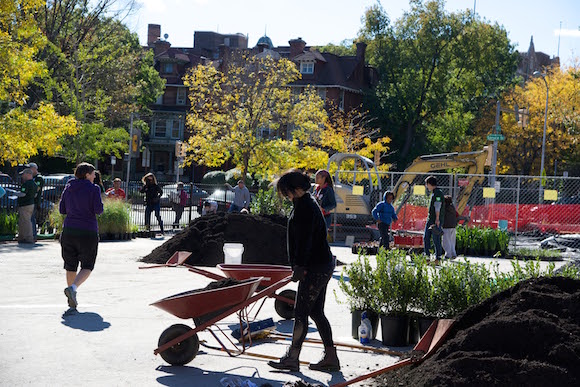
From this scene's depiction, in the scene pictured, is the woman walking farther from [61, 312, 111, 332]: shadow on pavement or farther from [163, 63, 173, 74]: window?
[163, 63, 173, 74]: window

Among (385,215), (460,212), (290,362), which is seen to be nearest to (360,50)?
(460,212)

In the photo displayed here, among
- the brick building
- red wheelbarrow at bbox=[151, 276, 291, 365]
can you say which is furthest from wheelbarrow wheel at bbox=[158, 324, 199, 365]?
the brick building

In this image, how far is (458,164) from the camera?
102 ft

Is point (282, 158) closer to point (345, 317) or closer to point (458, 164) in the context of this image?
point (458, 164)

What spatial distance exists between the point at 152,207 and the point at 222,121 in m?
17.2

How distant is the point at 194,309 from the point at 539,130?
181ft

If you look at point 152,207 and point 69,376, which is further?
point 152,207

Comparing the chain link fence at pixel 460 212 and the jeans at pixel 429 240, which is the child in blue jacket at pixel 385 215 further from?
the chain link fence at pixel 460 212

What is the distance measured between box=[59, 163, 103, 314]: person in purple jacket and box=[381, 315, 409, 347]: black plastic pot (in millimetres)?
4029

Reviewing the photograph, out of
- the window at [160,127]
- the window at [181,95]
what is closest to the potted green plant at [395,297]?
the window at [181,95]

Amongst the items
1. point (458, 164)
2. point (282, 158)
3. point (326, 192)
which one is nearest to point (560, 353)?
point (326, 192)

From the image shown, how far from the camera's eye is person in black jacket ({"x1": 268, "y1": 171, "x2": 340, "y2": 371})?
7520mm

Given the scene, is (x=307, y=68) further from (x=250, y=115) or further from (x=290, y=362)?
(x=290, y=362)

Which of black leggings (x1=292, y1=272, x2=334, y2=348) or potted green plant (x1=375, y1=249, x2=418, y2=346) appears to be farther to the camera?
potted green plant (x1=375, y1=249, x2=418, y2=346)
